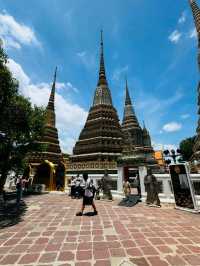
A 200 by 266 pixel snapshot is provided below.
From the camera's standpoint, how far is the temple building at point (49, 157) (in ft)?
65.7

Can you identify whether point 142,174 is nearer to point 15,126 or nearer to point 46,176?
point 15,126

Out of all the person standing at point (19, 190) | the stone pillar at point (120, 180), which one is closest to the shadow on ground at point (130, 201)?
the stone pillar at point (120, 180)

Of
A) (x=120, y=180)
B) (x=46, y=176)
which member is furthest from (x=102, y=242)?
(x=46, y=176)

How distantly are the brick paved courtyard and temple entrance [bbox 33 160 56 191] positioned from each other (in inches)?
493

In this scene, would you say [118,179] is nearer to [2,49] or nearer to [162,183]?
[162,183]

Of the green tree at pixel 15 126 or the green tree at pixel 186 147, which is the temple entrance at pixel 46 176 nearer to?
the green tree at pixel 15 126

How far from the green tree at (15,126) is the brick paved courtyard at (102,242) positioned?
664 cm

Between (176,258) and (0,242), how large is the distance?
4.62 meters

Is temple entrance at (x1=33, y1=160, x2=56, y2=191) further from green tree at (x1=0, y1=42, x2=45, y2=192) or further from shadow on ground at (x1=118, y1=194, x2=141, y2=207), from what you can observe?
shadow on ground at (x1=118, y1=194, x2=141, y2=207)

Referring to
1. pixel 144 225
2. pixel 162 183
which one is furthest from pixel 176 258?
pixel 162 183

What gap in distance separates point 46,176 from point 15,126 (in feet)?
31.4

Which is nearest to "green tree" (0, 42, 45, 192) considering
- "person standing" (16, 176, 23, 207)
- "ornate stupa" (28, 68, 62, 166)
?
"person standing" (16, 176, 23, 207)

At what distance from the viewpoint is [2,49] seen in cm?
976

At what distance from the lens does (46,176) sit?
68.4 feet
